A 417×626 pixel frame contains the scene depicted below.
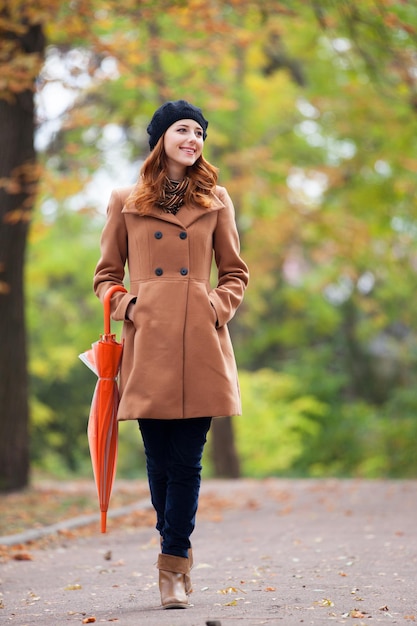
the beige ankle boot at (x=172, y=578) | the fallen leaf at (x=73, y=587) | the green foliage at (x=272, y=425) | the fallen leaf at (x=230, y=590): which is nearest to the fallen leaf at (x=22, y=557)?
the fallen leaf at (x=73, y=587)

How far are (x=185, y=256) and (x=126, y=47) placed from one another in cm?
838

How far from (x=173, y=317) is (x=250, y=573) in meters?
1.87

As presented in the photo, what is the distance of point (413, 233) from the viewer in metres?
18.6

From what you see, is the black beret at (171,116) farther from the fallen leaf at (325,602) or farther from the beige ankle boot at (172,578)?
the fallen leaf at (325,602)

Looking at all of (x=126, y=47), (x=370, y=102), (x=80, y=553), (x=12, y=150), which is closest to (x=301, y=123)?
(x=370, y=102)

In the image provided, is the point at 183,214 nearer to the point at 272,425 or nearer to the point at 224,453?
the point at 224,453

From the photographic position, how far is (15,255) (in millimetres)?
11500

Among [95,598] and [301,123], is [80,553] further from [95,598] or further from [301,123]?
[301,123]

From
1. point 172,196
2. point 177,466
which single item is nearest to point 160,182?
point 172,196

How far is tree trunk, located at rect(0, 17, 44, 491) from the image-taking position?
1116 cm

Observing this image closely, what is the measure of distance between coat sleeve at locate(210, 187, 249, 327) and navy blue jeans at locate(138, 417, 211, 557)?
1.69 feet

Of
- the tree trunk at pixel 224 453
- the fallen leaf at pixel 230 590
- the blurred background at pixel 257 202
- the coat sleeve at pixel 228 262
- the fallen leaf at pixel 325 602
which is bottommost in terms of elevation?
the fallen leaf at pixel 325 602

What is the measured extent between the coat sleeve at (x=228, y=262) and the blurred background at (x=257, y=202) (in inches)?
212

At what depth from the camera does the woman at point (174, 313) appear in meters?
4.78
